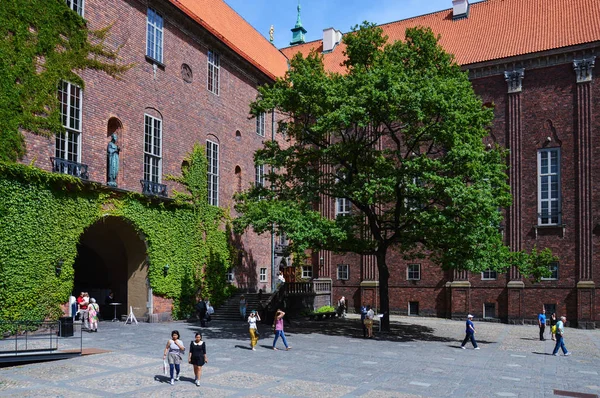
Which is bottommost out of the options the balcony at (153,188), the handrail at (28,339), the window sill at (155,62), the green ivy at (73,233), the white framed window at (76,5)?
the handrail at (28,339)

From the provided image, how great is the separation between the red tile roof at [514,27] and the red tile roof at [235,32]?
8.53 meters

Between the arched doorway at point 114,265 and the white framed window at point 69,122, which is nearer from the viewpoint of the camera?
the white framed window at point 69,122

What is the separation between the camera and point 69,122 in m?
21.6

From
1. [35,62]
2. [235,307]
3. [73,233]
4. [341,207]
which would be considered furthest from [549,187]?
[35,62]

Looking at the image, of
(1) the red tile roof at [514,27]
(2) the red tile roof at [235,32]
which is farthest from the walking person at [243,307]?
(1) the red tile roof at [514,27]

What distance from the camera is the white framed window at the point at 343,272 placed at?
38.8m

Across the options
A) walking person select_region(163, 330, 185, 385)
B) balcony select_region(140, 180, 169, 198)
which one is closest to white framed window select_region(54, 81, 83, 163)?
balcony select_region(140, 180, 169, 198)

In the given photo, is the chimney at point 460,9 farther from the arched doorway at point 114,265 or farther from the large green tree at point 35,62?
the arched doorway at point 114,265

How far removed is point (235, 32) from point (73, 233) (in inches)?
780

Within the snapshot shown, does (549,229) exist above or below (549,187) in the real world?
below

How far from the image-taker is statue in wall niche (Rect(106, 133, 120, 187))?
911 inches

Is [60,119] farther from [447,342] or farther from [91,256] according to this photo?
[447,342]

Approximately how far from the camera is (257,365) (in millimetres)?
15945

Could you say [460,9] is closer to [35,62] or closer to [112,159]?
[112,159]
